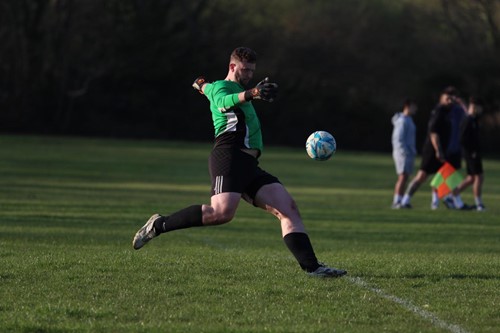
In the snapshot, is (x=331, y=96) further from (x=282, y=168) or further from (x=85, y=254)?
(x=85, y=254)

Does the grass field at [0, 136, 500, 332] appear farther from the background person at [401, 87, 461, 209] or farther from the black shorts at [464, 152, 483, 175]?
the black shorts at [464, 152, 483, 175]

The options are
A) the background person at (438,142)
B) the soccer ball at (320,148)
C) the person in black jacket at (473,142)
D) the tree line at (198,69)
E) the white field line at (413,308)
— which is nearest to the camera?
the white field line at (413,308)

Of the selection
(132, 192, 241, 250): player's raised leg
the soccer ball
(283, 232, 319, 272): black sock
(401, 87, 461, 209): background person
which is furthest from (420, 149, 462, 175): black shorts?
(283, 232, 319, 272): black sock

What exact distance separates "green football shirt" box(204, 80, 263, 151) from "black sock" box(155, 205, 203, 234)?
638mm

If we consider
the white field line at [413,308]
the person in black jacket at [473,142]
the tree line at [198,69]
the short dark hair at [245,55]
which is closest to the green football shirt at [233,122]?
the short dark hair at [245,55]

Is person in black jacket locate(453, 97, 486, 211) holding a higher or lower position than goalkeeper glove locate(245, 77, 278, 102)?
lower

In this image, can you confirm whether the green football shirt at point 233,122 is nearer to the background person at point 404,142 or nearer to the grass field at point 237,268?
the grass field at point 237,268

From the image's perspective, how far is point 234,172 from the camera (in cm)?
1033

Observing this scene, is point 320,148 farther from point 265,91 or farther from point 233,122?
point 265,91

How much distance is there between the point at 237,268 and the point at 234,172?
1075 mm

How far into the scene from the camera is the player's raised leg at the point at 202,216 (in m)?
10.3

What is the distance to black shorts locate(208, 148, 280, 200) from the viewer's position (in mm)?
10336

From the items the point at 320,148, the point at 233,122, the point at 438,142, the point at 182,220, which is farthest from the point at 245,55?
the point at 438,142

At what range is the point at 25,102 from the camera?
61469 millimetres
